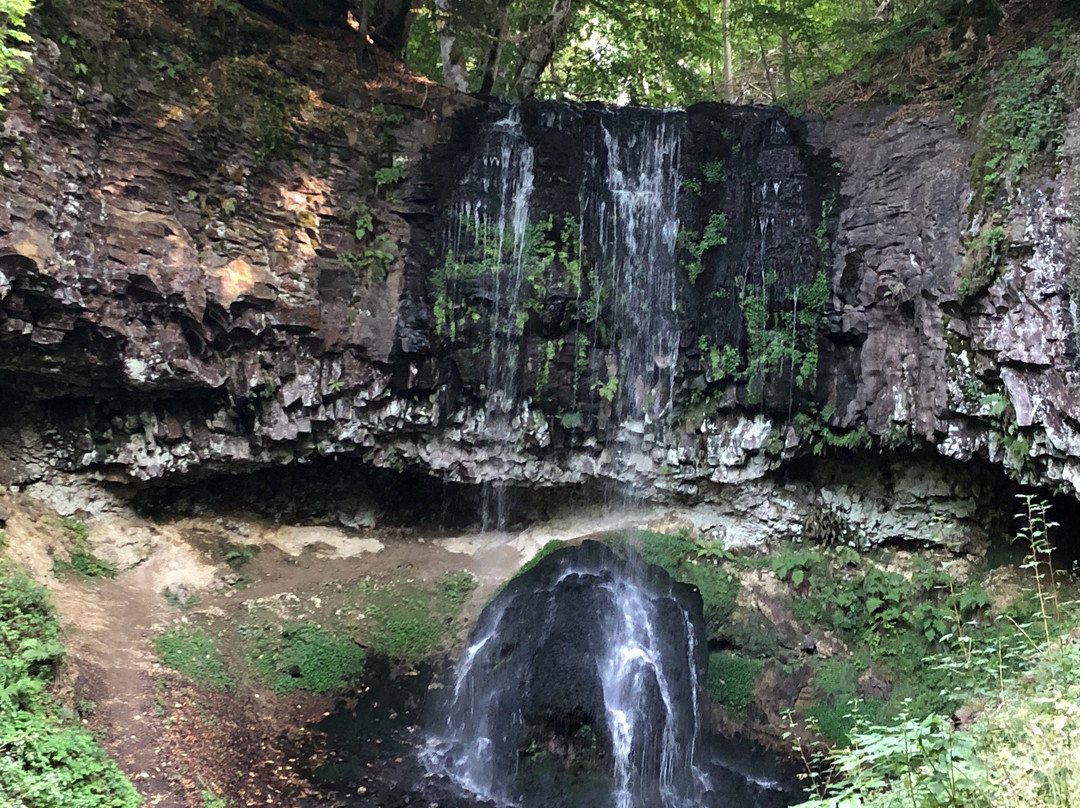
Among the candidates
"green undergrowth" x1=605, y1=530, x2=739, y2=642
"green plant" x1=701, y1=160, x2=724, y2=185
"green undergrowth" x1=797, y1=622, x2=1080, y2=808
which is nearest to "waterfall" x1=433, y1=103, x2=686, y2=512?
"green plant" x1=701, y1=160, x2=724, y2=185

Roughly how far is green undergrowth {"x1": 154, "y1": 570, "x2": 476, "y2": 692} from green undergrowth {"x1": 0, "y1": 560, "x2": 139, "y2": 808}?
5.68 ft

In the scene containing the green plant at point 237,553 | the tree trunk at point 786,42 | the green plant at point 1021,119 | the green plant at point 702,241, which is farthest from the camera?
the tree trunk at point 786,42

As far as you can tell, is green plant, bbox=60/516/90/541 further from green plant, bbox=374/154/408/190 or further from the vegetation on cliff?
green plant, bbox=374/154/408/190

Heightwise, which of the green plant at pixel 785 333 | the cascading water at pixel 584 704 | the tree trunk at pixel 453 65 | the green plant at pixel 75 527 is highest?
the tree trunk at pixel 453 65

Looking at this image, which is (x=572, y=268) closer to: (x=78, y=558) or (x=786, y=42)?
(x=786, y=42)

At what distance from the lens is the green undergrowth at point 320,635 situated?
9.21 meters

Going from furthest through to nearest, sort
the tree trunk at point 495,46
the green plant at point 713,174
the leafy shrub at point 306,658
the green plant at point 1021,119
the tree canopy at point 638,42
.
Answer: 1. the tree canopy at point 638,42
2. the tree trunk at point 495,46
3. the green plant at point 713,174
4. the leafy shrub at point 306,658
5. the green plant at point 1021,119

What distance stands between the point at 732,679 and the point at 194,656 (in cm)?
710

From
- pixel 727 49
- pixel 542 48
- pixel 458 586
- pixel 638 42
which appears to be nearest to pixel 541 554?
pixel 458 586

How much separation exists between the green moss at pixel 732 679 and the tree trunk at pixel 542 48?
1047cm

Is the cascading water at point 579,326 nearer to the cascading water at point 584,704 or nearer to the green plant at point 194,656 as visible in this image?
the cascading water at point 584,704

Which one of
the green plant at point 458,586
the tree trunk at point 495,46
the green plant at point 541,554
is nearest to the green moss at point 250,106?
the tree trunk at point 495,46

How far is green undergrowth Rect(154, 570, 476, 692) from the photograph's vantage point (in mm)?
9211

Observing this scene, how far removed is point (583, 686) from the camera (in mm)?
8992
